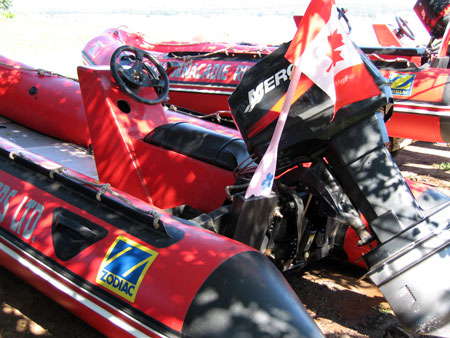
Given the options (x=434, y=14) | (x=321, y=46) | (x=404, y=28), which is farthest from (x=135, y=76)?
(x=404, y=28)

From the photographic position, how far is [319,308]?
10.2 feet

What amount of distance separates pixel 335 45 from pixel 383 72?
474cm

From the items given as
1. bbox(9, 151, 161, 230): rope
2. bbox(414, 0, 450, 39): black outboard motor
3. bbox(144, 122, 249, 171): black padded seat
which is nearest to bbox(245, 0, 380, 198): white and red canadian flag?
bbox(9, 151, 161, 230): rope

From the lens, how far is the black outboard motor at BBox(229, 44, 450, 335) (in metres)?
1.96

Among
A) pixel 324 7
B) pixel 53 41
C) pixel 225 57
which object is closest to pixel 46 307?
pixel 324 7

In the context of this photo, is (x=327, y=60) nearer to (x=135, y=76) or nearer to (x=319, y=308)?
(x=319, y=308)

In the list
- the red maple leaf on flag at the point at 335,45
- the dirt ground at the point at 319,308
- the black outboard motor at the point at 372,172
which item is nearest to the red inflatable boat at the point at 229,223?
the black outboard motor at the point at 372,172

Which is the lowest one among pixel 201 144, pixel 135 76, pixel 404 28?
pixel 201 144

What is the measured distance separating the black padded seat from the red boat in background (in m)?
1.71

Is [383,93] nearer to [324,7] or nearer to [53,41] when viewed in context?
[324,7]

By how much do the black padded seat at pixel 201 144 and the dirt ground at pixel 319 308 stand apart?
1058 millimetres

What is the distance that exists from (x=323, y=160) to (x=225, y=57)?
5.83 meters

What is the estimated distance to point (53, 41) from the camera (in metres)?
15.5

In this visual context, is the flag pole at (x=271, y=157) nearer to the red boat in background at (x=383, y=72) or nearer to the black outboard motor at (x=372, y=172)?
the black outboard motor at (x=372, y=172)
